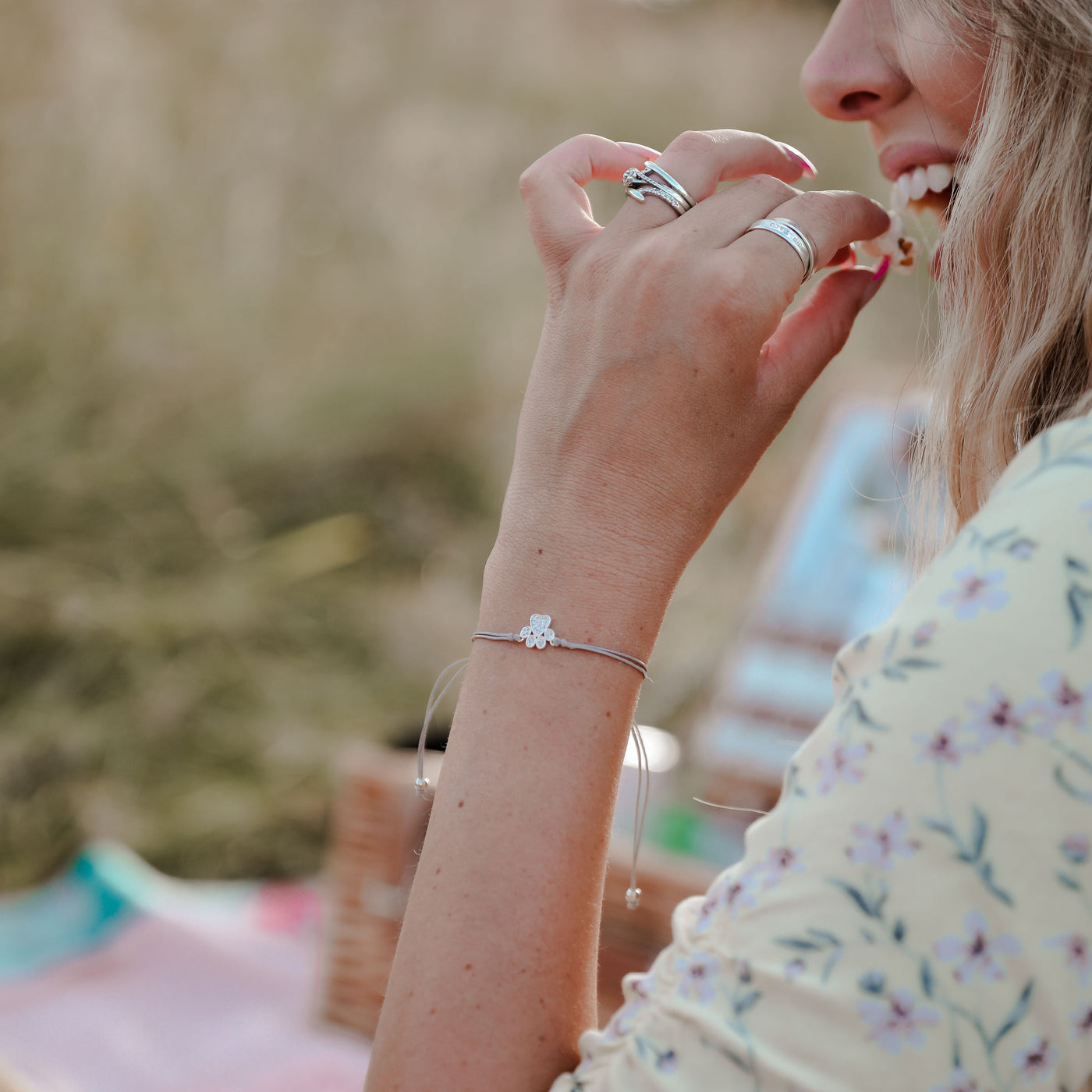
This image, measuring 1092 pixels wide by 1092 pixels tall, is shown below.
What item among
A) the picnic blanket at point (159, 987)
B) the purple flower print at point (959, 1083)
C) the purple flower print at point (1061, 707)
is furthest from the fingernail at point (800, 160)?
the picnic blanket at point (159, 987)

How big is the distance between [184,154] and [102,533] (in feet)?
3.03

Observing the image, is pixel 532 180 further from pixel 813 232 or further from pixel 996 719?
pixel 996 719

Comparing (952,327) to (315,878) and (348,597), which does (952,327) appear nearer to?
(315,878)

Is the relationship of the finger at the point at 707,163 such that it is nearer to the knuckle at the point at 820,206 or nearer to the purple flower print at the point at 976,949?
the knuckle at the point at 820,206

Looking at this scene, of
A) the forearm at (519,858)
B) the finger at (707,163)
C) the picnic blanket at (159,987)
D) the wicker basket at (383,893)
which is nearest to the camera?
the forearm at (519,858)

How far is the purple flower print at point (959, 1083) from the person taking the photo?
0.38 m

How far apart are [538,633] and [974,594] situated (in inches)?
9.5

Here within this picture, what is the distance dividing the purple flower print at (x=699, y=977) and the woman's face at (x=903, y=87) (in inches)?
19.0

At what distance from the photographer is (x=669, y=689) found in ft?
7.41

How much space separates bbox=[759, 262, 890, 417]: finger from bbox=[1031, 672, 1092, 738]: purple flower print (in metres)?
0.29

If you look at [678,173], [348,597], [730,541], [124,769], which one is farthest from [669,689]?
[678,173]

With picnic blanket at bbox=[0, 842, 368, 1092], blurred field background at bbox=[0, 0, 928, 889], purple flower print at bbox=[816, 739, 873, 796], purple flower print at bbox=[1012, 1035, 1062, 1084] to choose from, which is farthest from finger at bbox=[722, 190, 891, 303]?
picnic blanket at bbox=[0, 842, 368, 1092]

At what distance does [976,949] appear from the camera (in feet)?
1.26

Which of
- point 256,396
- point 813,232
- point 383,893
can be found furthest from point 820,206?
point 256,396
